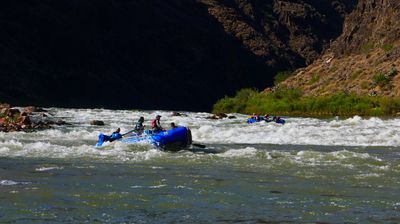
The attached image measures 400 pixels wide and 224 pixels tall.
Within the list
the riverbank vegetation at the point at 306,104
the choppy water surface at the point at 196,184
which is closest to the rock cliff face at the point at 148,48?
the riverbank vegetation at the point at 306,104

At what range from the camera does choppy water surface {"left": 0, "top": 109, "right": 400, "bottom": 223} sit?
15422 mm

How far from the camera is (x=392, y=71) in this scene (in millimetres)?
75250

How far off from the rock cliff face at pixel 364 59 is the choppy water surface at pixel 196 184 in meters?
44.5

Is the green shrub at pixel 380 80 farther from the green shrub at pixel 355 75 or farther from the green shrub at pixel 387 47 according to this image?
the green shrub at pixel 387 47

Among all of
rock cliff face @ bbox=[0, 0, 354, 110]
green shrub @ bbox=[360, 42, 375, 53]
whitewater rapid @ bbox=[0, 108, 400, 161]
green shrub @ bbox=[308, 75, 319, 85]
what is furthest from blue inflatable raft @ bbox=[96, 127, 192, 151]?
rock cliff face @ bbox=[0, 0, 354, 110]

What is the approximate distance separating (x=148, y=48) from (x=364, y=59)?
276 ft

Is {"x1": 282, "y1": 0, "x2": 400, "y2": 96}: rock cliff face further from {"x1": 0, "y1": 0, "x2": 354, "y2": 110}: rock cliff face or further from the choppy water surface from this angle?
{"x1": 0, "y1": 0, "x2": 354, "y2": 110}: rock cliff face

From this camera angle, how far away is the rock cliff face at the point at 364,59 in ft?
251

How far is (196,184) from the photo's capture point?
1956 centimetres

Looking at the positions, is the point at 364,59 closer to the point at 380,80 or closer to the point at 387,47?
the point at 387,47

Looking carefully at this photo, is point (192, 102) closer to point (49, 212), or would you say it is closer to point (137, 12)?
point (137, 12)

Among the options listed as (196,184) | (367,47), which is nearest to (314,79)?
(367,47)

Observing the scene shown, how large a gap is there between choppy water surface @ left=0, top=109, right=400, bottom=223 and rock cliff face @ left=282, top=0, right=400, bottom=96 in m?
44.5

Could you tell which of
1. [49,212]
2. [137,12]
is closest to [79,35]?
[137,12]
